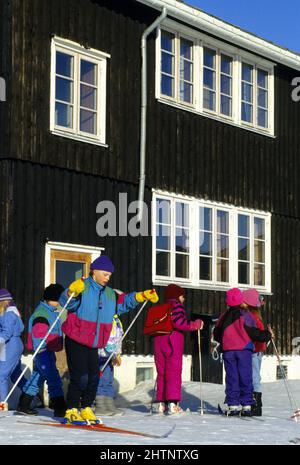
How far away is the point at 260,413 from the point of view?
13.0m

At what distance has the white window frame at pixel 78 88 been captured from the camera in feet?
52.2

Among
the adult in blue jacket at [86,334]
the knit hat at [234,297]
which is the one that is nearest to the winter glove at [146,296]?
the adult in blue jacket at [86,334]

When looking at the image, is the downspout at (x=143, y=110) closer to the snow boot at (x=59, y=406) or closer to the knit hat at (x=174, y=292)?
the knit hat at (x=174, y=292)

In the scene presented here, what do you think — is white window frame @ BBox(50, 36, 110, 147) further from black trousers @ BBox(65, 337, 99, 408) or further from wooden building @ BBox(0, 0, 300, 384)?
black trousers @ BBox(65, 337, 99, 408)

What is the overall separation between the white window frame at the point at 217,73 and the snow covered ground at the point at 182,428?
18.6 feet

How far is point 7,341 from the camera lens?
1326 centimetres

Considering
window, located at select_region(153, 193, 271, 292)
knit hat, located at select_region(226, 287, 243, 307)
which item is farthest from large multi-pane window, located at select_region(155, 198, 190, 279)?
knit hat, located at select_region(226, 287, 243, 307)

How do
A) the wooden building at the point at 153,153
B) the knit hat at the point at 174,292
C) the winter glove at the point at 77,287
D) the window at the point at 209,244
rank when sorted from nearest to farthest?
the winter glove at the point at 77,287, the knit hat at the point at 174,292, the wooden building at the point at 153,153, the window at the point at 209,244

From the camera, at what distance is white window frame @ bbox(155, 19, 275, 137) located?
18.2m

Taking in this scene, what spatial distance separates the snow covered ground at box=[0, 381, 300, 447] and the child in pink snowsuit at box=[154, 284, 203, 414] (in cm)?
28

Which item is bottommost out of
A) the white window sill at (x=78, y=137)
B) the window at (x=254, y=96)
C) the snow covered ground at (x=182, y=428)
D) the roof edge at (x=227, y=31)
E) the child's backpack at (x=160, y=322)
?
the snow covered ground at (x=182, y=428)

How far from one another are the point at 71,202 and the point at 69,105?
152 centimetres

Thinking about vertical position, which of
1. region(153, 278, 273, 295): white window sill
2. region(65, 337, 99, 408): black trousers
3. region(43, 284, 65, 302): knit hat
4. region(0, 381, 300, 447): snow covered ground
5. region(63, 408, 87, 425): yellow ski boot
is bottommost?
region(0, 381, 300, 447): snow covered ground
